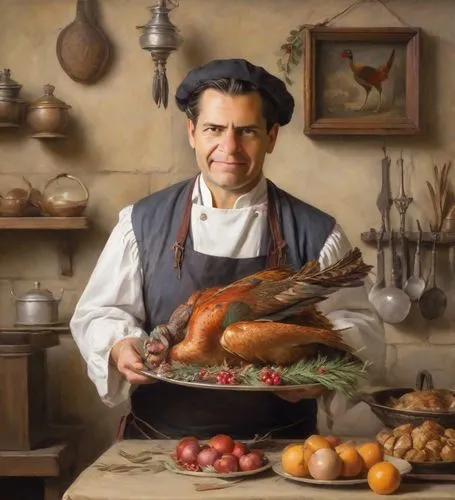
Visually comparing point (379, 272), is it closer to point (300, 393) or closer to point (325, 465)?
point (300, 393)

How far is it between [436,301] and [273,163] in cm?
77

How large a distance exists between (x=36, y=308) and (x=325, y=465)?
68.6 inches

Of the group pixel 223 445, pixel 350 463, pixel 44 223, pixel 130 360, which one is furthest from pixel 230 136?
pixel 44 223

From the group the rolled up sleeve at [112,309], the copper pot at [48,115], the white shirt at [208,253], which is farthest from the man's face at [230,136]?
the copper pot at [48,115]

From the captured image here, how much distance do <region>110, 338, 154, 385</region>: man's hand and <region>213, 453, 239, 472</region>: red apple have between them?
12.0 inches

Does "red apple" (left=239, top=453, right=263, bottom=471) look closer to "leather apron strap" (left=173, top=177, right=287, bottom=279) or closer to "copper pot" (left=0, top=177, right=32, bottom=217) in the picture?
"leather apron strap" (left=173, top=177, right=287, bottom=279)

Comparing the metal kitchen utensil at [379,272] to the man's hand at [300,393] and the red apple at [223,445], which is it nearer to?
the man's hand at [300,393]

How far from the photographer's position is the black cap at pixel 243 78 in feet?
8.57

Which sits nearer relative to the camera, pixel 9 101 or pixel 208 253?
pixel 208 253

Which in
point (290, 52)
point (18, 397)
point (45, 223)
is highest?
point (290, 52)

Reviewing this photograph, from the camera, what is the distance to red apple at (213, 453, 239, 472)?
226cm

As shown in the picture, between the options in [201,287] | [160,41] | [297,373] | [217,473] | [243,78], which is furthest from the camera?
[160,41]

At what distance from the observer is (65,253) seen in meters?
3.76

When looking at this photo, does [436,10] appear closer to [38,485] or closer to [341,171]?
[341,171]
